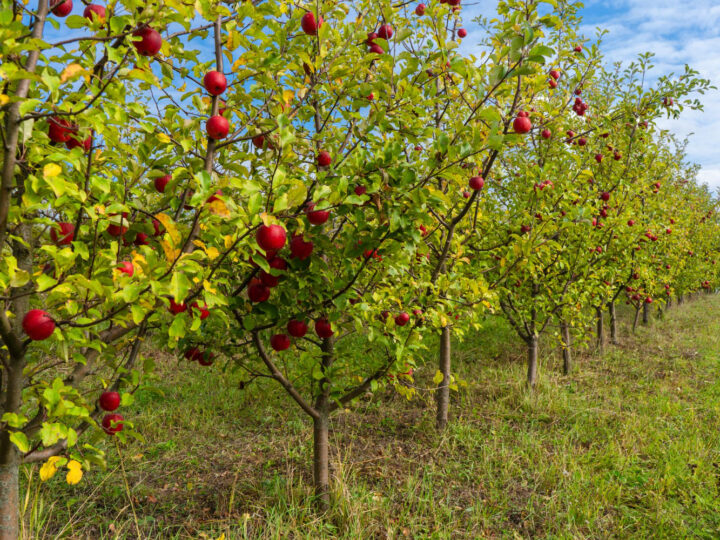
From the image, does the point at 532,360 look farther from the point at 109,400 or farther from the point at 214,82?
the point at 214,82

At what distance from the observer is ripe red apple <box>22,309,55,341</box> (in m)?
1.55

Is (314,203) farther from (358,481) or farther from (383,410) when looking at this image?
(383,410)

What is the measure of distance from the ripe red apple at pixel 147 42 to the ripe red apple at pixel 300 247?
3.18 ft

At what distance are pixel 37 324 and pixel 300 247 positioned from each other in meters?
1.08

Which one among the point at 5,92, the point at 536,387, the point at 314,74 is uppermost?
the point at 314,74

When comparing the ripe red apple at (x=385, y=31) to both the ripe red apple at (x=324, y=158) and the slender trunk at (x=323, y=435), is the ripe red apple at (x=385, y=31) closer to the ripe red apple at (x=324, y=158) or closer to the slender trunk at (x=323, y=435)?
the ripe red apple at (x=324, y=158)

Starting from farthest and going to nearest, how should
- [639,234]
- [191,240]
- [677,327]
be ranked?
[677,327] → [639,234] → [191,240]

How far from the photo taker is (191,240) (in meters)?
1.85

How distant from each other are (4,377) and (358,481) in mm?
2663

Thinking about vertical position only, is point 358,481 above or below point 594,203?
below

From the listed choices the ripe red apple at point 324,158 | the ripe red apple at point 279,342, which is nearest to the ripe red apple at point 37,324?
the ripe red apple at point 279,342

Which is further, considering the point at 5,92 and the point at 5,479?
the point at 5,479

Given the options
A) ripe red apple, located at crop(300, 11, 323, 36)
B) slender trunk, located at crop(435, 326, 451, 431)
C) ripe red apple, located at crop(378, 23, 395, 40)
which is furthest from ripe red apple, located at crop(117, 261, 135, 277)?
slender trunk, located at crop(435, 326, 451, 431)

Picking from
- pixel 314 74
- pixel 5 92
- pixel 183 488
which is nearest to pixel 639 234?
pixel 314 74
